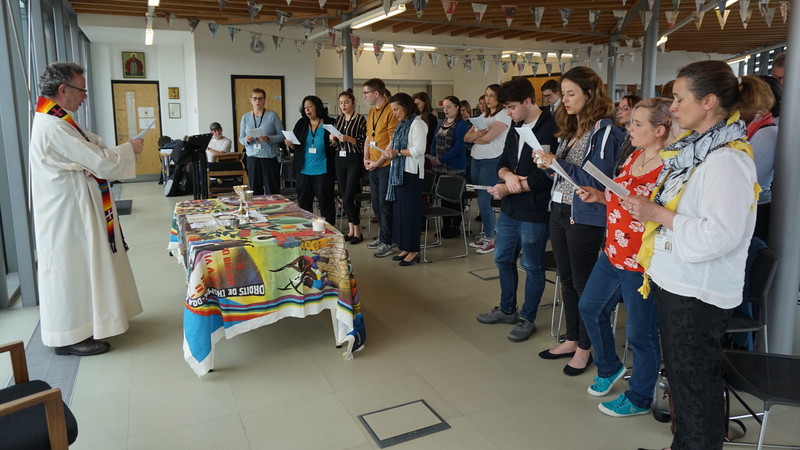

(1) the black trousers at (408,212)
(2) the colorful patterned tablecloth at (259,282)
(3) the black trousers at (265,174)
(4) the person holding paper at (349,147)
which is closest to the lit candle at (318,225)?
(2) the colorful patterned tablecloth at (259,282)

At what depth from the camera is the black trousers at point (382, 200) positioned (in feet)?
17.7

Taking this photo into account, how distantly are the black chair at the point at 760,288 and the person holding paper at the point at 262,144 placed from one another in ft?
16.2

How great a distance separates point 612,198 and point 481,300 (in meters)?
2.09

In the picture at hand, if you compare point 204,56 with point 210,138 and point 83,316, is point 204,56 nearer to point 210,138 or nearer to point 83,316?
point 210,138

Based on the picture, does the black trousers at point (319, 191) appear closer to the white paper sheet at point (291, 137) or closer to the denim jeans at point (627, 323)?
the white paper sheet at point (291, 137)

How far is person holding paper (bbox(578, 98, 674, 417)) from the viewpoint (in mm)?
2252

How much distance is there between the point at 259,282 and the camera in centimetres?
301

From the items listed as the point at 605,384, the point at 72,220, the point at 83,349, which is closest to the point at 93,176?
the point at 72,220

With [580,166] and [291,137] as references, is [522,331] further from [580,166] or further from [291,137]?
[291,137]

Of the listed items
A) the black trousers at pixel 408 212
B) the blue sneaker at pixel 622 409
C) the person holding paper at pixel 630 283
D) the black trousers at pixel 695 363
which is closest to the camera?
the black trousers at pixel 695 363

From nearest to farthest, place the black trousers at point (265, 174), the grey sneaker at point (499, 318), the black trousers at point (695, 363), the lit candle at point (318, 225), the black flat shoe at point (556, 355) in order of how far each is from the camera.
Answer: the black trousers at point (695, 363) → the black flat shoe at point (556, 355) → the lit candle at point (318, 225) → the grey sneaker at point (499, 318) → the black trousers at point (265, 174)

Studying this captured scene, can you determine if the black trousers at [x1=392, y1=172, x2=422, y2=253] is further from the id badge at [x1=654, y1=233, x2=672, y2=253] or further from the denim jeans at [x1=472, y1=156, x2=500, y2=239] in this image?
the id badge at [x1=654, y1=233, x2=672, y2=253]

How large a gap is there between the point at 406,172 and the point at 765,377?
354 centimetres

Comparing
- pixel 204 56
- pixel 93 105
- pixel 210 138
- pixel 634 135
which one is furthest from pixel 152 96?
pixel 634 135
